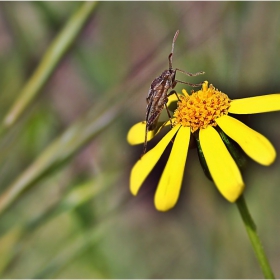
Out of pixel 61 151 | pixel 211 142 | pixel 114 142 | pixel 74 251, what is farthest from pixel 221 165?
pixel 114 142

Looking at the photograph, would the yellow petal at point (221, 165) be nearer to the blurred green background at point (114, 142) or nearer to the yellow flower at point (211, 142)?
the yellow flower at point (211, 142)

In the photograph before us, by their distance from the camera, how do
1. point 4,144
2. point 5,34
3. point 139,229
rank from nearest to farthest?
point 4,144 < point 139,229 < point 5,34

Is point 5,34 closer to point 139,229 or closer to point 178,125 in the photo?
point 139,229

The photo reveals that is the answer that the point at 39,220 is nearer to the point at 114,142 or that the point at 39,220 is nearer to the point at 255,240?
the point at 114,142

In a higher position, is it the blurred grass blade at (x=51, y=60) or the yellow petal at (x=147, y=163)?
the blurred grass blade at (x=51, y=60)

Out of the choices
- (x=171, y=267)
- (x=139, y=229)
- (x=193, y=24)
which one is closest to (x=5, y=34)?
(x=193, y=24)

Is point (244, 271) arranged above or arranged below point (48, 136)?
below

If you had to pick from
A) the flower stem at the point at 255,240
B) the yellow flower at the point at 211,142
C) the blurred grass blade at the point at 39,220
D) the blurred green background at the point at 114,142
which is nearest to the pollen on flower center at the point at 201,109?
the yellow flower at the point at 211,142
